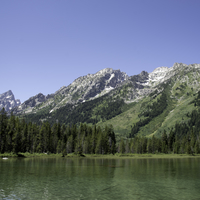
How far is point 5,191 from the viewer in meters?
33.8

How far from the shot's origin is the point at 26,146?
496ft

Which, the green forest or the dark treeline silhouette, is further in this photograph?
the green forest

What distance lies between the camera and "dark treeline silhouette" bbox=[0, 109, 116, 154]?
420ft

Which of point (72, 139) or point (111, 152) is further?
point (111, 152)

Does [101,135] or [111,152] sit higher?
[101,135]

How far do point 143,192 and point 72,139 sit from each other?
135315mm

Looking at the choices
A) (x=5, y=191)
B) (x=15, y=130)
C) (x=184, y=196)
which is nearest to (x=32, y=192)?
(x=5, y=191)

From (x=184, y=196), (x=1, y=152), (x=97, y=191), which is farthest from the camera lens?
(x=1, y=152)

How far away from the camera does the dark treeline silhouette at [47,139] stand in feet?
420

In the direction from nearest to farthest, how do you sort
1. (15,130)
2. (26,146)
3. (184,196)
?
(184,196), (15,130), (26,146)

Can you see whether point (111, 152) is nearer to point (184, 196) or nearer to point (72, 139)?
point (72, 139)

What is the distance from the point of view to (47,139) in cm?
15662

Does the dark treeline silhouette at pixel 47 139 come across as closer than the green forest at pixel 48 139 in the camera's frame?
Yes

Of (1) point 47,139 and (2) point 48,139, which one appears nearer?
(1) point 47,139
